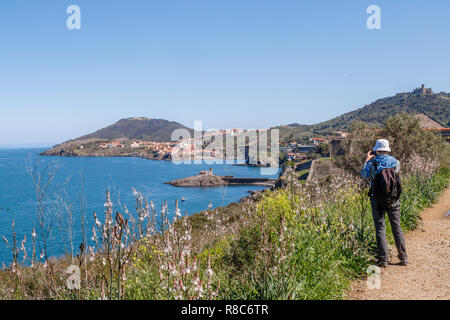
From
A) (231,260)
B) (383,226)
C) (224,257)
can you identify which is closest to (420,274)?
(383,226)

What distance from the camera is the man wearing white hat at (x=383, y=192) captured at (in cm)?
523

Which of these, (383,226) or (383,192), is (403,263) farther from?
(383,192)

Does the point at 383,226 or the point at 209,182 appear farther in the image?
the point at 209,182

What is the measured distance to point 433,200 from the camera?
10.4 meters

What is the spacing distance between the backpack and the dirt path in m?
1.12

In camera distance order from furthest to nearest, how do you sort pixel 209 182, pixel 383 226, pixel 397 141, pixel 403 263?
pixel 209 182, pixel 397 141, pixel 403 263, pixel 383 226

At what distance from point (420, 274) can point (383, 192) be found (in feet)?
4.59

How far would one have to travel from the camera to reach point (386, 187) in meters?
5.19

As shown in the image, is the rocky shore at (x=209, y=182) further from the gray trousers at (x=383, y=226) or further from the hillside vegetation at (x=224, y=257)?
the gray trousers at (x=383, y=226)

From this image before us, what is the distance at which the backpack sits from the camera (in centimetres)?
520
